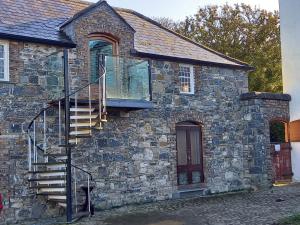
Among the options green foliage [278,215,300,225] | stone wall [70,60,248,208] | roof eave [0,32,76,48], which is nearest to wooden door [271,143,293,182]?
stone wall [70,60,248,208]

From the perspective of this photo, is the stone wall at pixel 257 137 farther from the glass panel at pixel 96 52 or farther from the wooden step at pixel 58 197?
the wooden step at pixel 58 197

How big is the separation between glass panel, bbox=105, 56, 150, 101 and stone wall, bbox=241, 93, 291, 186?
5515 millimetres

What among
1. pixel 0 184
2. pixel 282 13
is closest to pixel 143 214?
pixel 0 184

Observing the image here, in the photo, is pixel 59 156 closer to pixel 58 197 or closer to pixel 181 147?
pixel 58 197

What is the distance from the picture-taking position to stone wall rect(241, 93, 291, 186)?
17.8m

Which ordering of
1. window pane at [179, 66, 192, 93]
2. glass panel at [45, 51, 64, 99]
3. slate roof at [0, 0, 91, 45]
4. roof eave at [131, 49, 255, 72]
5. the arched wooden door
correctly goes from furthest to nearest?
1. the arched wooden door
2. window pane at [179, 66, 192, 93]
3. roof eave at [131, 49, 255, 72]
4. glass panel at [45, 51, 64, 99]
5. slate roof at [0, 0, 91, 45]

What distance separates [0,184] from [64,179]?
1.62 m

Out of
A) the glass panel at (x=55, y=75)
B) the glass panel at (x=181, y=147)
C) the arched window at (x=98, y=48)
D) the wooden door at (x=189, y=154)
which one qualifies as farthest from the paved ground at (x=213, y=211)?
the arched window at (x=98, y=48)

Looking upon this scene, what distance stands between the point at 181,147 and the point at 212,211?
3.88 metres

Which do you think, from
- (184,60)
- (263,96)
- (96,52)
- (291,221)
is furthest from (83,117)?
(263,96)

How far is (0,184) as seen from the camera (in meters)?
12.1

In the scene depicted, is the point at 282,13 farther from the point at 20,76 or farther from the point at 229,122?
the point at 20,76

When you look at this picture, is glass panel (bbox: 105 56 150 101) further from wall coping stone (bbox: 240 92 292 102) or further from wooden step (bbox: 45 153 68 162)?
wall coping stone (bbox: 240 92 292 102)

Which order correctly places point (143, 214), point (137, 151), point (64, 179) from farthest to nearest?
point (137, 151) < point (143, 214) < point (64, 179)
